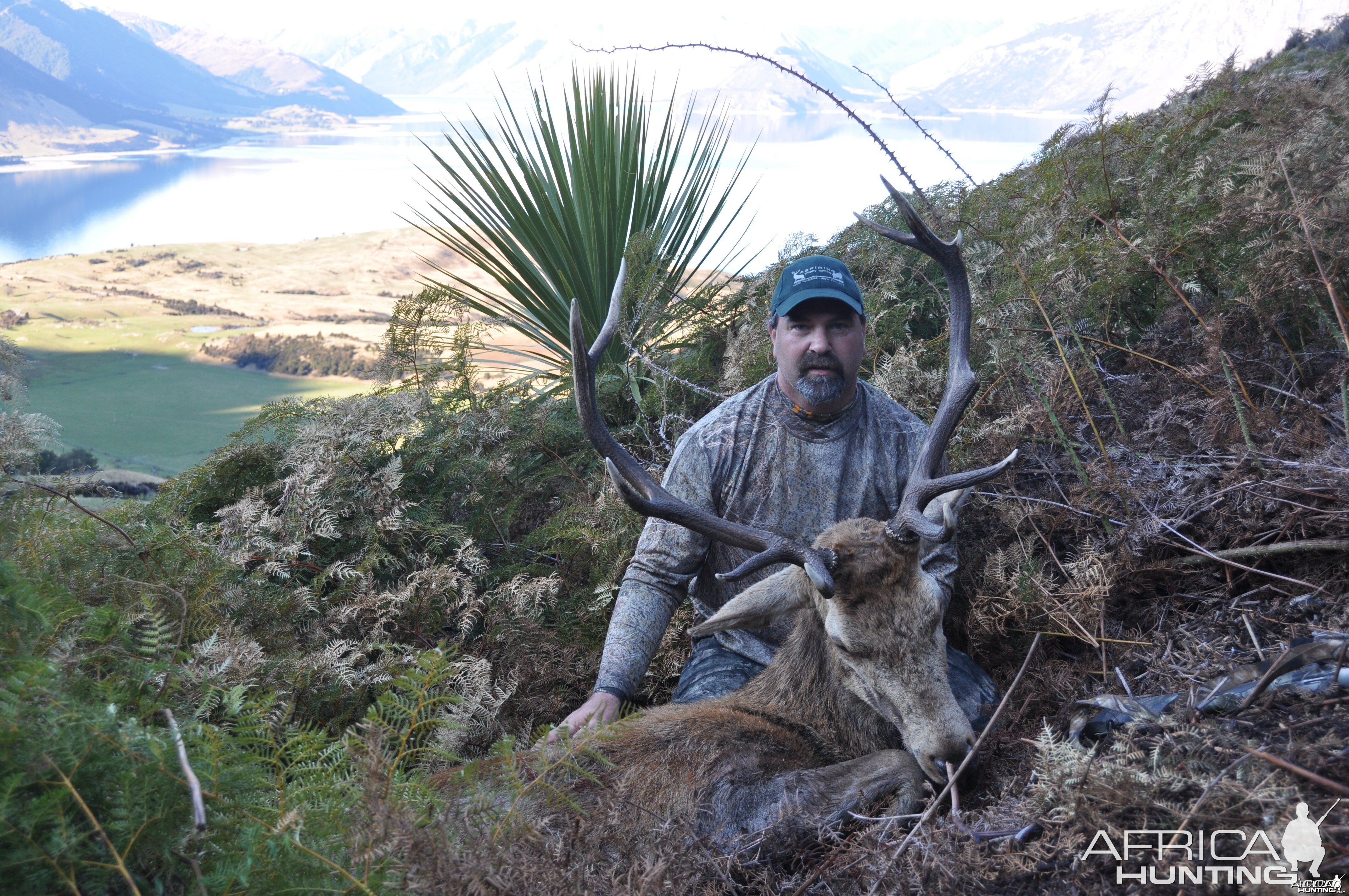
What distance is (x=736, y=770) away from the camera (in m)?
2.80

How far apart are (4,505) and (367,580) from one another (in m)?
Answer: 1.55

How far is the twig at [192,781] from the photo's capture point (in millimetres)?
1288

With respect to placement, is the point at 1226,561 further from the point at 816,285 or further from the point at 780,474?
the point at 816,285

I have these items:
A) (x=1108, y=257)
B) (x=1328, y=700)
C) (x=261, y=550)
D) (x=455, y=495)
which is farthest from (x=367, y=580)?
(x=1108, y=257)

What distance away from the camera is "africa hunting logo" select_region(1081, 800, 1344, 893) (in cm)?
156

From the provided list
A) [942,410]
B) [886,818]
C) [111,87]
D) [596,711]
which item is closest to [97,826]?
[596,711]

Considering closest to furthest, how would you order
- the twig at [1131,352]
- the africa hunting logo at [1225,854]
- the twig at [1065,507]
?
1. the africa hunting logo at [1225,854]
2. the twig at [1065,507]
3. the twig at [1131,352]

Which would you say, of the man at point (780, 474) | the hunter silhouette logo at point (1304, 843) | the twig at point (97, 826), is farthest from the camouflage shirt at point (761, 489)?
the twig at point (97, 826)

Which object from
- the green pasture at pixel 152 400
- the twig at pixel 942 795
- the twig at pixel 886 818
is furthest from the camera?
the green pasture at pixel 152 400

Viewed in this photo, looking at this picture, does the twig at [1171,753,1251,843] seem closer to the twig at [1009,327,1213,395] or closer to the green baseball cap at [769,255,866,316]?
the twig at [1009,327,1213,395]

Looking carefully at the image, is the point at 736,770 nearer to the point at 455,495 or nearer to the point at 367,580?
the point at 367,580

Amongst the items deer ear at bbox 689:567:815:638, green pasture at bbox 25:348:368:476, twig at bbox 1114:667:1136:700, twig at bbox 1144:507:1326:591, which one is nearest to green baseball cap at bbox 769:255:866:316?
deer ear at bbox 689:567:815:638

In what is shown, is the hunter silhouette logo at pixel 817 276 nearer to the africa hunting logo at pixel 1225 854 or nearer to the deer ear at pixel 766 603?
the deer ear at pixel 766 603

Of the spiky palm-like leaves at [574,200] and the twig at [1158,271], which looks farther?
the spiky palm-like leaves at [574,200]
